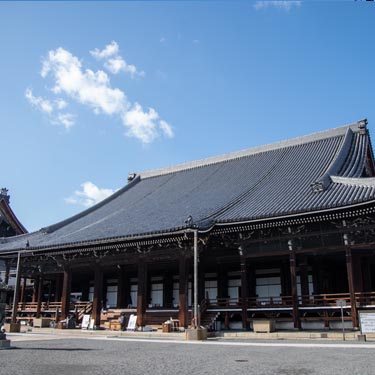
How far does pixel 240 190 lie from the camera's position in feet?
83.4

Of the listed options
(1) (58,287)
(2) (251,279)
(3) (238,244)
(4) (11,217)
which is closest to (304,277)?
(2) (251,279)

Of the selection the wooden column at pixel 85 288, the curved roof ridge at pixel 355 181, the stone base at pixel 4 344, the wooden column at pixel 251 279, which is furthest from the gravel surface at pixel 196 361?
the wooden column at pixel 85 288

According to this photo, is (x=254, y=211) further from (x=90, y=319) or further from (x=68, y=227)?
(x=68, y=227)

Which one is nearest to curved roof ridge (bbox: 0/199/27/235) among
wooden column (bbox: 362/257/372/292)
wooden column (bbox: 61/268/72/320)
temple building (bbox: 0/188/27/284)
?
Answer: temple building (bbox: 0/188/27/284)

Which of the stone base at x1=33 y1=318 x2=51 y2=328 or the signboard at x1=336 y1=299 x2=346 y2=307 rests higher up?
the signboard at x1=336 y1=299 x2=346 y2=307

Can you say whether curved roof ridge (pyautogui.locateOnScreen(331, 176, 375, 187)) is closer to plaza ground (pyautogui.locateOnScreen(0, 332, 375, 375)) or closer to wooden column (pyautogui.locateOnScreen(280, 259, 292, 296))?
wooden column (pyautogui.locateOnScreen(280, 259, 292, 296))

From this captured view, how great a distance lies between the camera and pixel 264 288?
77.9 feet

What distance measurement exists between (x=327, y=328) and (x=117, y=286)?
1479 cm

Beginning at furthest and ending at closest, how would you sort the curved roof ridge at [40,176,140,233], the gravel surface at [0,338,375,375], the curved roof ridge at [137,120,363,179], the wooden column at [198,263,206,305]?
the curved roof ridge at [40,176,140,233] → the curved roof ridge at [137,120,363,179] → the wooden column at [198,263,206,305] → the gravel surface at [0,338,375,375]

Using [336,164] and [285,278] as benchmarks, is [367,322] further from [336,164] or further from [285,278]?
[336,164]

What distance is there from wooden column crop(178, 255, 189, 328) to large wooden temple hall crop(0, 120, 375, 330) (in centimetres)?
5

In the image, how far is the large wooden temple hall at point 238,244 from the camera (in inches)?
743

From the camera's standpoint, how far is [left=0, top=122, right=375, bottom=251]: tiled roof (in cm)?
1991

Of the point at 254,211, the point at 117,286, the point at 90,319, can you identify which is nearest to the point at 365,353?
the point at 254,211
